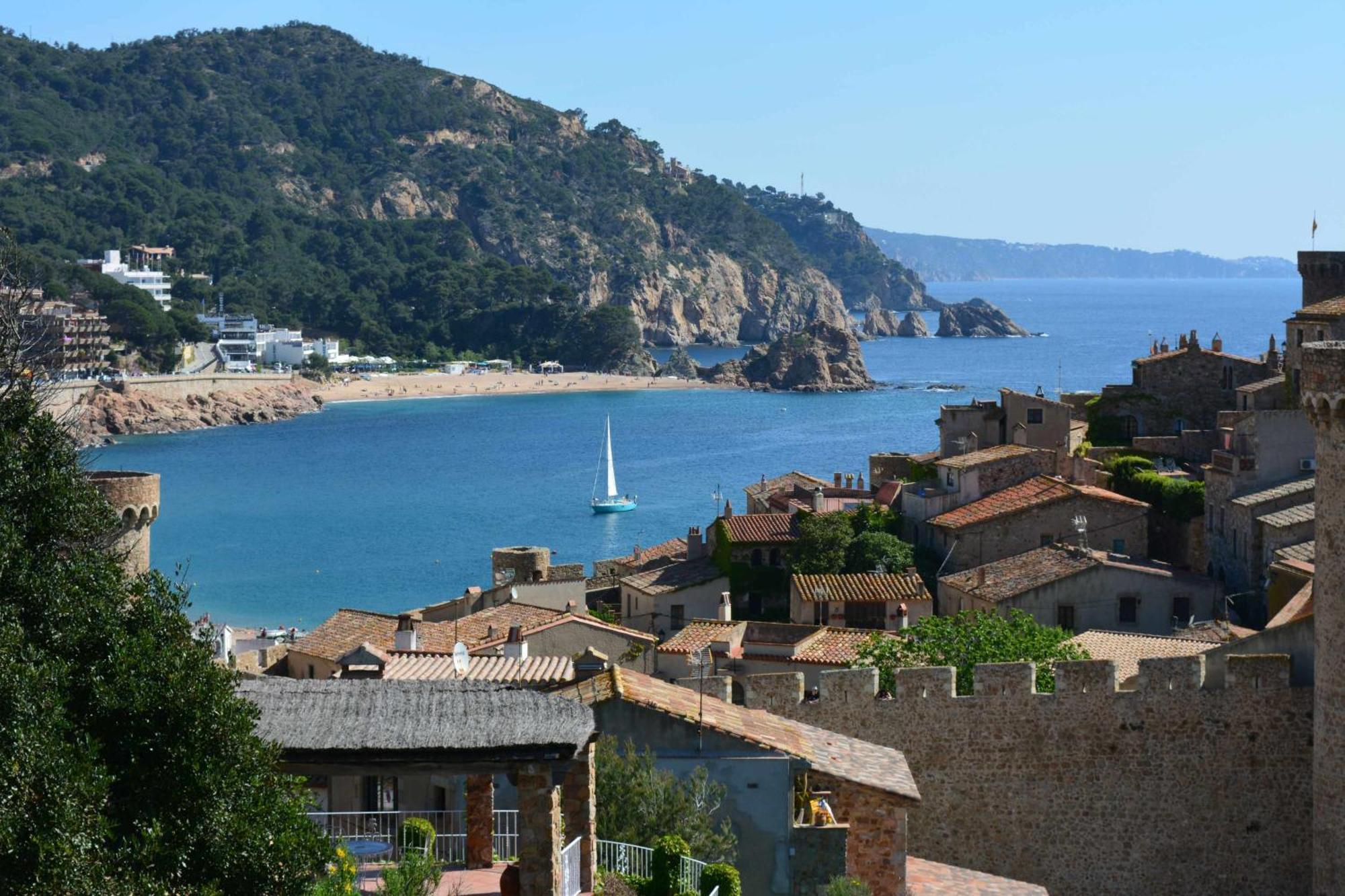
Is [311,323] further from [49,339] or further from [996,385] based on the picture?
[49,339]

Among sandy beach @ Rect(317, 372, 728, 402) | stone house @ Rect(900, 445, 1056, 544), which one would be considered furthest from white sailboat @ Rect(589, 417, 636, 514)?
sandy beach @ Rect(317, 372, 728, 402)

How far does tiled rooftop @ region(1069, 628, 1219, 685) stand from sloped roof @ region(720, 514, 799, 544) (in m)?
9.72

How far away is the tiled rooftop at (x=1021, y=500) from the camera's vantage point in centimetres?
2934

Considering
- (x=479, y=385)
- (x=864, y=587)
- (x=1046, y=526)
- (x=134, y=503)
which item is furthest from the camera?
(x=479, y=385)

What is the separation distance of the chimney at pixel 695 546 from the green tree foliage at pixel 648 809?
23.0m

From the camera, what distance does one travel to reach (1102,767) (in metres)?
17.5

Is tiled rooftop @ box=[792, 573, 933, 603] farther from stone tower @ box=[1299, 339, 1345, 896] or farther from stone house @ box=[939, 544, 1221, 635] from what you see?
stone tower @ box=[1299, 339, 1345, 896]

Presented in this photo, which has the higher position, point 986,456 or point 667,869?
point 986,456

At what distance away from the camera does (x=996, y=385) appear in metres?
141

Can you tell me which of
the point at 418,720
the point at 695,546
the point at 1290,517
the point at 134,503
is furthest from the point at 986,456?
the point at 418,720

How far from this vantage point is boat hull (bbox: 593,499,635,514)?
8088 centimetres

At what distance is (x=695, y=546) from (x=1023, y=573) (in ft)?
34.0

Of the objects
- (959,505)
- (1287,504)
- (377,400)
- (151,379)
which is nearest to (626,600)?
(959,505)

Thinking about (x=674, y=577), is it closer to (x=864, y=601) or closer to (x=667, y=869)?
(x=864, y=601)
